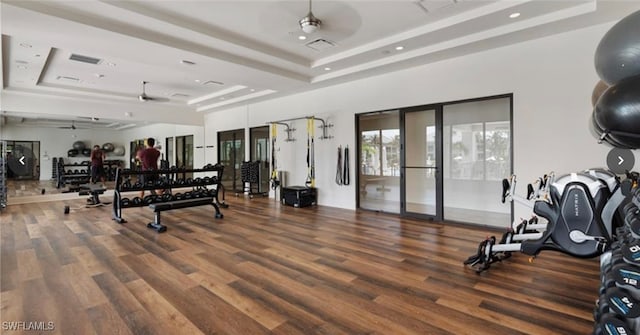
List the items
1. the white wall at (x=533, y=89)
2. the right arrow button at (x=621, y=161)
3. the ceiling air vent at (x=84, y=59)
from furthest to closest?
Answer: 1. the ceiling air vent at (x=84, y=59)
2. the white wall at (x=533, y=89)
3. the right arrow button at (x=621, y=161)

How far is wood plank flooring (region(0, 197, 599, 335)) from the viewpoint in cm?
229

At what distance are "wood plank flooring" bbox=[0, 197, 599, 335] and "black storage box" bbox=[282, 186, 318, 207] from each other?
2.40 metres

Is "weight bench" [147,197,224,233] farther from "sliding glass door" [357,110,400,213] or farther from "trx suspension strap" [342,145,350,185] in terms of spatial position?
"sliding glass door" [357,110,400,213]

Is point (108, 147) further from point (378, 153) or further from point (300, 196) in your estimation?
point (378, 153)

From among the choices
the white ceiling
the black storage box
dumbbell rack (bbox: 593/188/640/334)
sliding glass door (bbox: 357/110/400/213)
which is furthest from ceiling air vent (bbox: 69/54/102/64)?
dumbbell rack (bbox: 593/188/640/334)

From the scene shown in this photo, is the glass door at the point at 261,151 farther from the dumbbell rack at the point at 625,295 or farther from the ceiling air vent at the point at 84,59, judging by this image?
the dumbbell rack at the point at 625,295

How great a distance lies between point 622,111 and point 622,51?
0.47m

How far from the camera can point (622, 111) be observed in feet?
5.82

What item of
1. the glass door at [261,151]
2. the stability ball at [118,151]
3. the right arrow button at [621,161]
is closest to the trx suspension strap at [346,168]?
the glass door at [261,151]

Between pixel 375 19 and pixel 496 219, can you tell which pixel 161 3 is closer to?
pixel 375 19

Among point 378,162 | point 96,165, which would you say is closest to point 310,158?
point 378,162

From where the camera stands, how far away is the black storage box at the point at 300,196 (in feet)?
24.8

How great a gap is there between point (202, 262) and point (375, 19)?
13.0ft

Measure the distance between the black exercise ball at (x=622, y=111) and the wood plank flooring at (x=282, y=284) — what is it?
138 cm
